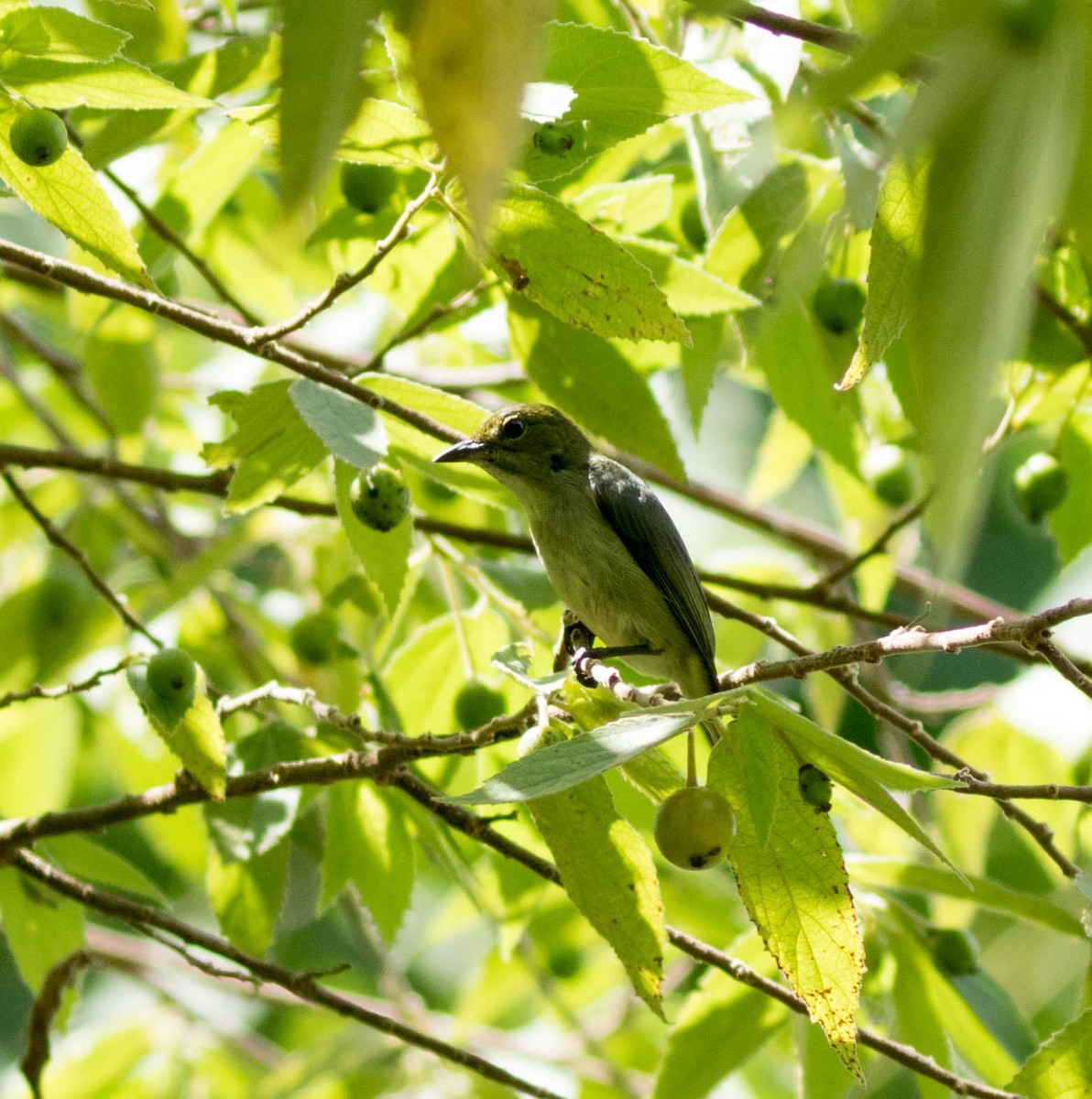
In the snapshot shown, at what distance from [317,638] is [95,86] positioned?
1.59m

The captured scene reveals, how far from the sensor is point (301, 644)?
3369mm

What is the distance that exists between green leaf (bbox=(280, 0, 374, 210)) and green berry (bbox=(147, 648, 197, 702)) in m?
1.56

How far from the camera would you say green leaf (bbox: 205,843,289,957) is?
267 cm

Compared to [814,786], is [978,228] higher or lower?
higher

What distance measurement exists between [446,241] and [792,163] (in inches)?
29.7

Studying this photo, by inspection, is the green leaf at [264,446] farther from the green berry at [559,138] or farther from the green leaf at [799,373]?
the green leaf at [799,373]

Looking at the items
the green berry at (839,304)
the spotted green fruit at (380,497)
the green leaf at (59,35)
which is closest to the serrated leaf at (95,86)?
the green leaf at (59,35)

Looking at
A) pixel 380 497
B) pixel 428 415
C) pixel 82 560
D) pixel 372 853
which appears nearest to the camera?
pixel 380 497

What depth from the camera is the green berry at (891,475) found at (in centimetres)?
376

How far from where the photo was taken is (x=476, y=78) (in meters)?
0.82

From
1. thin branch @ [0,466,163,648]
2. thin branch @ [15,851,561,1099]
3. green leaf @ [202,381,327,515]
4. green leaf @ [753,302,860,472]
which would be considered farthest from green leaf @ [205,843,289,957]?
green leaf @ [753,302,860,472]

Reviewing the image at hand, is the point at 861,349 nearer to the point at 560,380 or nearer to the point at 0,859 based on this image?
the point at 560,380

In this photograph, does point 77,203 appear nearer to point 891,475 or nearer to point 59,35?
point 59,35

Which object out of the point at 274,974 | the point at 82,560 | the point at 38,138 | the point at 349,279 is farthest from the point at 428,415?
the point at 274,974
